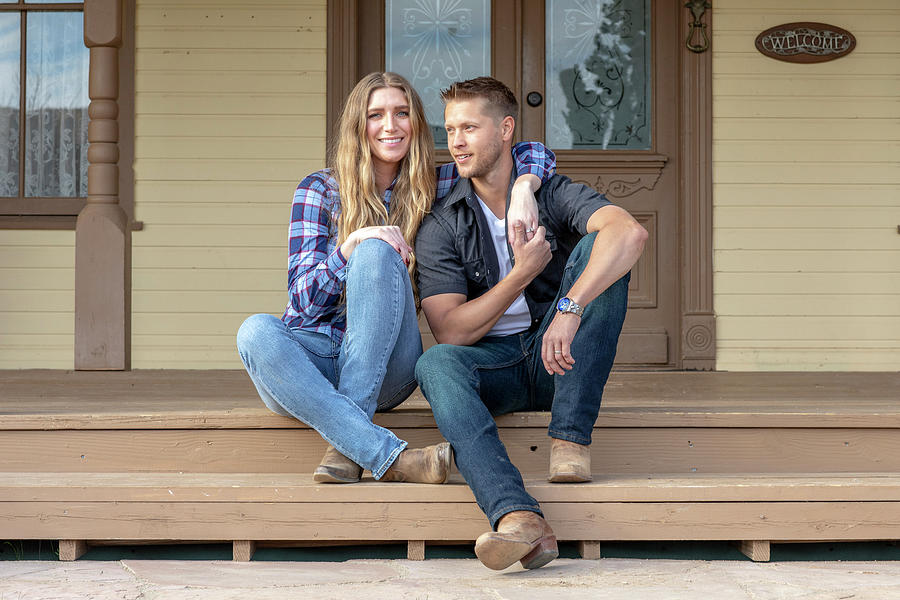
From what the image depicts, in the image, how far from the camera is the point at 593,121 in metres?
4.43

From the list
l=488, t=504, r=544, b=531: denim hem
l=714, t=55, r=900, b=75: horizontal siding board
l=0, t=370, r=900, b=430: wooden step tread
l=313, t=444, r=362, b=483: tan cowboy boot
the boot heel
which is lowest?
the boot heel

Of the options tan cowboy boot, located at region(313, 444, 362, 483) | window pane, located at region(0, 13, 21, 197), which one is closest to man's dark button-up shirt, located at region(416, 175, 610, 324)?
tan cowboy boot, located at region(313, 444, 362, 483)

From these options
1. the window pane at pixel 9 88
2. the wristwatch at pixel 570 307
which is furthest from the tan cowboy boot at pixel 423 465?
the window pane at pixel 9 88

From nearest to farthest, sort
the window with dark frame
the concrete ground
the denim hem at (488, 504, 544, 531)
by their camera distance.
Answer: the concrete ground → the denim hem at (488, 504, 544, 531) → the window with dark frame

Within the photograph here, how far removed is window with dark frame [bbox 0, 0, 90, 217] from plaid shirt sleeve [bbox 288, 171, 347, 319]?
8.33ft

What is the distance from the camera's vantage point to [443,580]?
1950mm

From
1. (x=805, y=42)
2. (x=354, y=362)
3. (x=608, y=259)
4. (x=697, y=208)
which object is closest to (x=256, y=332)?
(x=354, y=362)

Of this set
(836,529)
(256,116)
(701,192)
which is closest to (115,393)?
(256,116)

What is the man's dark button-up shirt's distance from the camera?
237cm

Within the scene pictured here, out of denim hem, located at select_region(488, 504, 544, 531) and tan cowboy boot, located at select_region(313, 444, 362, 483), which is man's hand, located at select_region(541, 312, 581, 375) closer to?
denim hem, located at select_region(488, 504, 544, 531)

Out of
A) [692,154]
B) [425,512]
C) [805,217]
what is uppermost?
[692,154]

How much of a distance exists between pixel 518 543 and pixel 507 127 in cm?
108

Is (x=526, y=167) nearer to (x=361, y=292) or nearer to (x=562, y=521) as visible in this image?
(x=361, y=292)

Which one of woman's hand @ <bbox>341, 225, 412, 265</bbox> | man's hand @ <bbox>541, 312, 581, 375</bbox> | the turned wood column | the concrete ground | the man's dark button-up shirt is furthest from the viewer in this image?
the turned wood column
